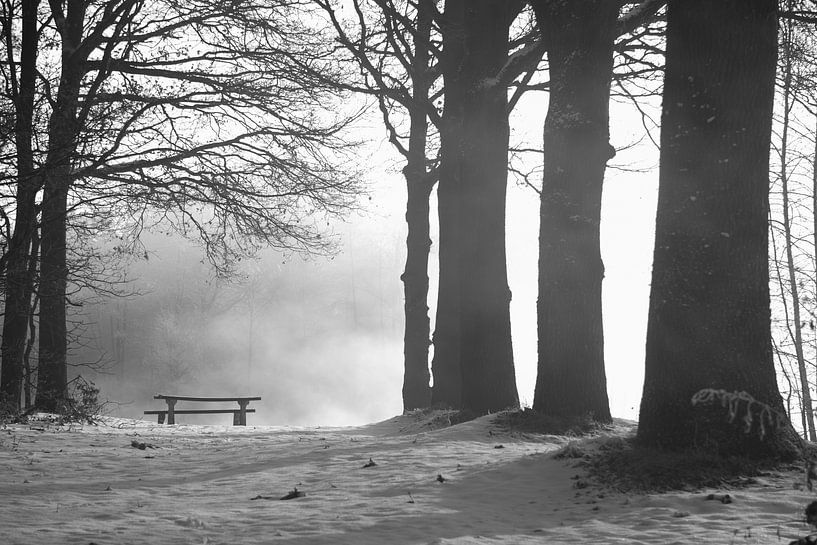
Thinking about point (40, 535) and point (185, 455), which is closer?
point (40, 535)

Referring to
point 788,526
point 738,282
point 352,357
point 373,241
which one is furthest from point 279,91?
point 373,241

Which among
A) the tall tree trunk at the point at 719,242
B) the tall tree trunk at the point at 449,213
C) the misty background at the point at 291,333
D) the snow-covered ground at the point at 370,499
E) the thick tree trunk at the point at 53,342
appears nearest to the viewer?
the snow-covered ground at the point at 370,499

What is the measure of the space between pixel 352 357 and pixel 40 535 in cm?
5595

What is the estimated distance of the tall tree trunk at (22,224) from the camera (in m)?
8.30

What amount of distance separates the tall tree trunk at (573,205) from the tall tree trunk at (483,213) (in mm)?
1612

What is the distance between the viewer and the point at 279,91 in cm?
1468

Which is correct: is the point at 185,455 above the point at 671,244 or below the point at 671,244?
below

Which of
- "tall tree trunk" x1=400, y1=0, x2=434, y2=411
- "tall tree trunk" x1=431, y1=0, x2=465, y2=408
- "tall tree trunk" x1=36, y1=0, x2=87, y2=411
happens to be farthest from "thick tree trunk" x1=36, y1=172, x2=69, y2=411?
"tall tree trunk" x1=400, y1=0, x2=434, y2=411

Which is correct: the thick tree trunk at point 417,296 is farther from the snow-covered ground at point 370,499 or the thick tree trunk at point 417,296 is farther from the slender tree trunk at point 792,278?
the slender tree trunk at point 792,278

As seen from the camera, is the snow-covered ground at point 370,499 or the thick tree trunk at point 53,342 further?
the thick tree trunk at point 53,342

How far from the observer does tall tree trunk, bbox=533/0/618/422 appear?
27.0ft

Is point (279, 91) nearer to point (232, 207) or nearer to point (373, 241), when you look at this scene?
point (232, 207)

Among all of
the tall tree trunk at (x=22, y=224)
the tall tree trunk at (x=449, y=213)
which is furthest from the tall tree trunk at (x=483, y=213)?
the tall tree trunk at (x=22, y=224)

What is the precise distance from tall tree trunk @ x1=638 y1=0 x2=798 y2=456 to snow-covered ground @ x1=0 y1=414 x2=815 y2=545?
69cm
